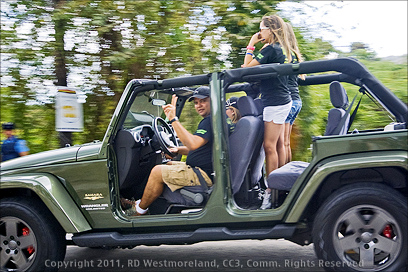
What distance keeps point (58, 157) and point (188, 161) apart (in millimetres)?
1153

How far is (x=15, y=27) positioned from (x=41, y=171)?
4507 millimetres

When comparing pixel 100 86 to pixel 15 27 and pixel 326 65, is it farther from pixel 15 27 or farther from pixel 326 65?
pixel 326 65

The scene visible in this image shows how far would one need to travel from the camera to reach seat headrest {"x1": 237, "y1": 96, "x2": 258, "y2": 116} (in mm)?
3797

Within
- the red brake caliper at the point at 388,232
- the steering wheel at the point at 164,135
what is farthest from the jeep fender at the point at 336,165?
the steering wheel at the point at 164,135

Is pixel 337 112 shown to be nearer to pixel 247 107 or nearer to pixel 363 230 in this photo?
pixel 247 107

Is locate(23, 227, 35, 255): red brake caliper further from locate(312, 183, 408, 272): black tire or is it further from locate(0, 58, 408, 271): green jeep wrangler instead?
locate(312, 183, 408, 272): black tire

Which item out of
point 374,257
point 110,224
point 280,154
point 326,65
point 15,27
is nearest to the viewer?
point 374,257

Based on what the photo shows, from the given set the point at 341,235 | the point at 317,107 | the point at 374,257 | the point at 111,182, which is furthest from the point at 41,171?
the point at 317,107

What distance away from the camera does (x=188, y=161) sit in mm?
3812

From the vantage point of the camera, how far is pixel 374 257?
309 centimetres

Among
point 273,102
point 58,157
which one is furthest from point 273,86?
point 58,157

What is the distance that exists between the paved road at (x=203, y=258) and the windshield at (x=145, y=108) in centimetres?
140

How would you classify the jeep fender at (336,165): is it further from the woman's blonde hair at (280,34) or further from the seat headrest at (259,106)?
the woman's blonde hair at (280,34)

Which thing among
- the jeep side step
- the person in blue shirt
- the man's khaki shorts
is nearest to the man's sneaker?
the jeep side step
